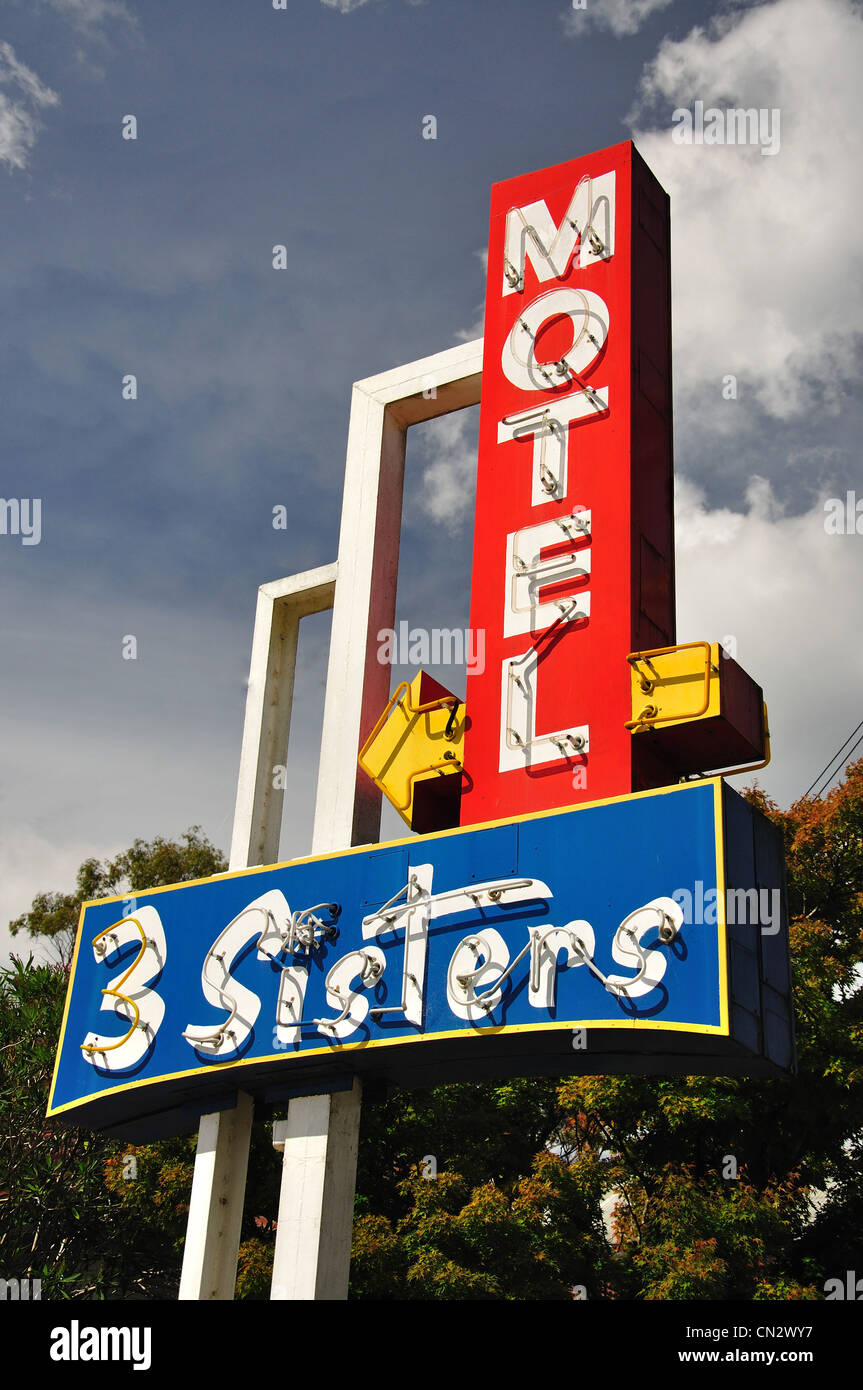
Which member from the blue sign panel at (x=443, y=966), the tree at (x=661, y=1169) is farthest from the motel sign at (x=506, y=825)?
the tree at (x=661, y=1169)

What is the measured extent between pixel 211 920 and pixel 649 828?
553 cm

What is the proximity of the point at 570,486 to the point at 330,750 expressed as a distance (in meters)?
4.11

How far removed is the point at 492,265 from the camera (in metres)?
17.8

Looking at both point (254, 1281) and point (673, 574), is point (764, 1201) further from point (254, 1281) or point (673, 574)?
point (673, 574)

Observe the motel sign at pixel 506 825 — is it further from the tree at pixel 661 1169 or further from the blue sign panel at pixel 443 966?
the tree at pixel 661 1169

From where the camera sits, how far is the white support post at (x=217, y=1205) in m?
15.0

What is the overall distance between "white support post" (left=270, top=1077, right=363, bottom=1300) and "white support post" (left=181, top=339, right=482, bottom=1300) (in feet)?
0.04

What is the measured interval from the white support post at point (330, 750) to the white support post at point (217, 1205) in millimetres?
15

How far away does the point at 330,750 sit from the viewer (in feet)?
54.2

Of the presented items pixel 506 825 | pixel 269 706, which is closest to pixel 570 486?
pixel 506 825

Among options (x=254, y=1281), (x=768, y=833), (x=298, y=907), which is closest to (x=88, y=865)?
(x=254, y=1281)

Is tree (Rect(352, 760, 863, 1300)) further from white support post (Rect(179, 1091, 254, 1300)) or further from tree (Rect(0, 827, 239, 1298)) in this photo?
white support post (Rect(179, 1091, 254, 1300))

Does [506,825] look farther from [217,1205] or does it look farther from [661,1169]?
[661,1169]
